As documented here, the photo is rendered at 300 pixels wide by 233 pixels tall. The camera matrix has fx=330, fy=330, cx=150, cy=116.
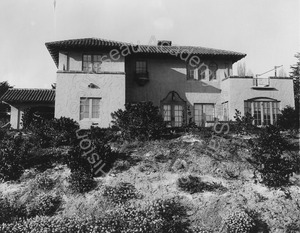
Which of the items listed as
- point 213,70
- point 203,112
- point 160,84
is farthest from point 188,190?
point 213,70

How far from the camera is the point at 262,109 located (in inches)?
939

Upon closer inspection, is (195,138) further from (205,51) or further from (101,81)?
(205,51)

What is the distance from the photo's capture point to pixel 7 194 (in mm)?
14141

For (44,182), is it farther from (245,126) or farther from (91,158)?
(245,126)

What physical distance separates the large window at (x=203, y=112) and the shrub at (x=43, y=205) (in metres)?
13.9

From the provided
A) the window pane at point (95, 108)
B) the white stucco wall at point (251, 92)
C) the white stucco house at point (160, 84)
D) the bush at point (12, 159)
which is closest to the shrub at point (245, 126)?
the white stucco house at point (160, 84)

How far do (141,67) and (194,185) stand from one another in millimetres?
13361

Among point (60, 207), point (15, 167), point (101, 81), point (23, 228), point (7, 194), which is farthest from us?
point (101, 81)

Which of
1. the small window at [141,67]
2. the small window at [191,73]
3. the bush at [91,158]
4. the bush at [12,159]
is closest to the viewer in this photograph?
the bush at [91,158]

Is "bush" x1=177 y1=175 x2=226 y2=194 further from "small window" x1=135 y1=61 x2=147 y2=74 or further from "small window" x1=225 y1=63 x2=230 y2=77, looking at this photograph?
"small window" x1=225 y1=63 x2=230 y2=77

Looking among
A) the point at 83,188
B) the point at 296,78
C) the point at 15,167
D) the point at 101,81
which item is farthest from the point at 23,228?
the point at 296,78

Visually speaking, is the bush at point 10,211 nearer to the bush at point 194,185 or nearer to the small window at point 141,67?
the bush at point 194,185

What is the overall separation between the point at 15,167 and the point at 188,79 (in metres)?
14.6

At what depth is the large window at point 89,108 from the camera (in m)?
21.9
